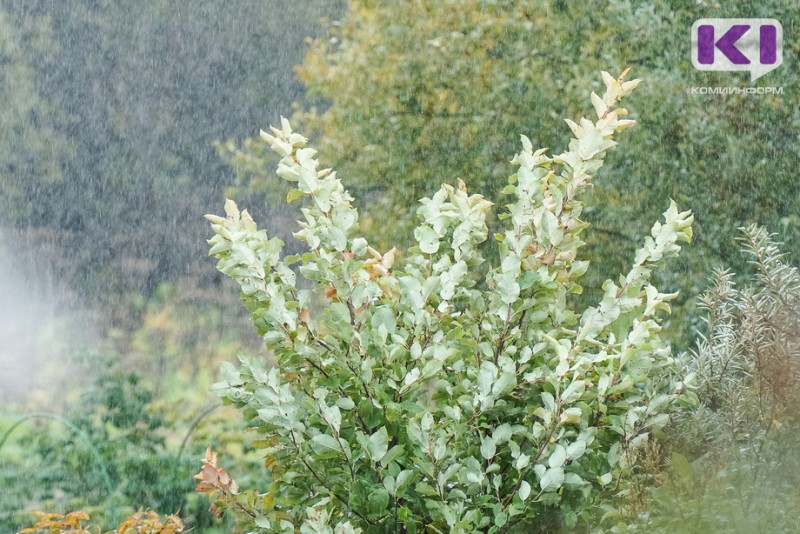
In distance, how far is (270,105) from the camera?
11.1 ft

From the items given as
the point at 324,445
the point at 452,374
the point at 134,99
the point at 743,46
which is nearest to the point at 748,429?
the point at 452,374

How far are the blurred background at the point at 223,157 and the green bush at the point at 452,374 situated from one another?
1778mm

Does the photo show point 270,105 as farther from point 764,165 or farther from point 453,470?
point 453,470

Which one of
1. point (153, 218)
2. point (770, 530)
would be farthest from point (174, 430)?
point (770, 530)

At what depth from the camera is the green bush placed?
1.24 meters

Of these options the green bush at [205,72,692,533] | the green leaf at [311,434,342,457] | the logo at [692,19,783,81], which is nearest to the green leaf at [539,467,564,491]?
the green bush at [205,72,692,533]

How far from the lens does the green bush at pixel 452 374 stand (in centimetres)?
124

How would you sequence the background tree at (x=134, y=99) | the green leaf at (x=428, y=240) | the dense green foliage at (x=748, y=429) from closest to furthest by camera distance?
the dense green foliage at (x=748, y=429) < the green leaf at (x=428, y=240) < the background tree at (x=134, y=99)

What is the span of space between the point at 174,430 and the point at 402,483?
212cm

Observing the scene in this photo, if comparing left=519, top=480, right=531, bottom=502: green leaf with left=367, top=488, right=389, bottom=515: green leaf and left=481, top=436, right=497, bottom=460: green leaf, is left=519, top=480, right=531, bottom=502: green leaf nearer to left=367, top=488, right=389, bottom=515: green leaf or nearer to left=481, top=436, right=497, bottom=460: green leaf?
left=481, top=436, right=497, bottom=460: green leaf

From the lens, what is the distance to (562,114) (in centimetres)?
316

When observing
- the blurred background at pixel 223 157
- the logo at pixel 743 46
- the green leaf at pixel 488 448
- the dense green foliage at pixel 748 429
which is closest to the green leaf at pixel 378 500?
the green leaf at pixel 488 448

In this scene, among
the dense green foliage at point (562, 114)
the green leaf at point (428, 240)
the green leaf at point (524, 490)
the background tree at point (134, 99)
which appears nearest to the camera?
the green leaf at point (524, 490)

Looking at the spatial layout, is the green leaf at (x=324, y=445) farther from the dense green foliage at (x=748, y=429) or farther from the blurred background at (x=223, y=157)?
the blurred background at (x=223, y=157)
